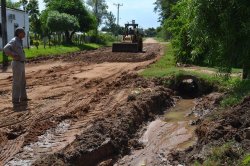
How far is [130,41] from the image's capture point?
120ft

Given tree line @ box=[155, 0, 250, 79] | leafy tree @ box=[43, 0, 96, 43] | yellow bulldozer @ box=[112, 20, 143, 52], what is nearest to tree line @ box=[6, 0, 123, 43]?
leafy tree @ box=[43, 0, 96, 43]

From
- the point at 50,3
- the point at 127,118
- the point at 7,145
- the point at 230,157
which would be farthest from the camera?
the point at 50,3

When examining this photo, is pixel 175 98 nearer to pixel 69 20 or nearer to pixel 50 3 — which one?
pixel 69 20

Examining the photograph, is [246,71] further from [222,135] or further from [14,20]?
[14,20]

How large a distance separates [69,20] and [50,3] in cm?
933

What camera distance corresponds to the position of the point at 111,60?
27531 mm

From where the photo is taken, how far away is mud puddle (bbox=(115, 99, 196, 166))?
28.9ft

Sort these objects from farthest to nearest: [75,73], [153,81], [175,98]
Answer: [75,73] < [153,81] < [175,98]

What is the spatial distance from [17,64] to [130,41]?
80.5ft

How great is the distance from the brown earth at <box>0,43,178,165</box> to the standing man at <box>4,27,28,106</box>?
316mm

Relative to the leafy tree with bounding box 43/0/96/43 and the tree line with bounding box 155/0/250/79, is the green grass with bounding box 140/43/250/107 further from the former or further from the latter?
the leafy tree with bounding box 43/0/96/43

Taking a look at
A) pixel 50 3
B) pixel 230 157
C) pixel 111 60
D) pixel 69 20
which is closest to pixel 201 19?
pixel 230 157

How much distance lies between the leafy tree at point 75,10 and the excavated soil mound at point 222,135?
134 feet

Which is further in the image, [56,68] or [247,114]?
[56,68]
